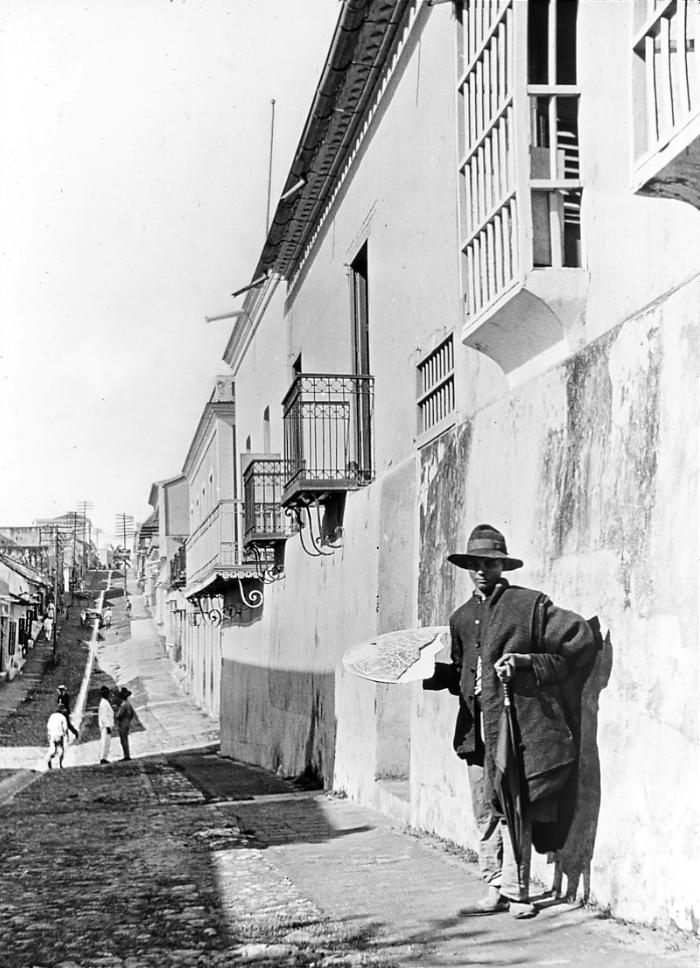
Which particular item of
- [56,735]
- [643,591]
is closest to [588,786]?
[643,591]

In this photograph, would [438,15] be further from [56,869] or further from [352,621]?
[56,869]

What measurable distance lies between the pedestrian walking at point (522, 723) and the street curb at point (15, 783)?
27.3 feet

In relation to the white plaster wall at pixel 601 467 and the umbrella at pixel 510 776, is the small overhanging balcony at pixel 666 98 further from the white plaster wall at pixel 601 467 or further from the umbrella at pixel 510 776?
the umbrella at pixel 510 776

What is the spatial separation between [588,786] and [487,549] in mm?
1066

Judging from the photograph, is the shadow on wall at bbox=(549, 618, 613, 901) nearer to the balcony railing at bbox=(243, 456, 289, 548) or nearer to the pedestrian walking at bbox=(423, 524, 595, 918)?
the pedestrian walking at bbox=(423, 524, 595, 918)

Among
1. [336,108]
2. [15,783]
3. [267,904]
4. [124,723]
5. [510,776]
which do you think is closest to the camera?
[510,776]

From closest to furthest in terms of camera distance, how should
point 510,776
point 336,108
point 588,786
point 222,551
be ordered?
1. point 510,776
2. point 588,786
3. point 336,108
4. point 222,551

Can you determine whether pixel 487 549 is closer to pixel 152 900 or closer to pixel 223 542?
pixel 152 900

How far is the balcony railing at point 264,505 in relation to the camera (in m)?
15.4

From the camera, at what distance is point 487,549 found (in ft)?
17.2

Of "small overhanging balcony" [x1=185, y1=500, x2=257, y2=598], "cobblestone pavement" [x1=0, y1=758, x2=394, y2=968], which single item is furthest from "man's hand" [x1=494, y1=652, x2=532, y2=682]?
"small overhanging balcony" [x1=185, y1=500, x2=257, y2=598]

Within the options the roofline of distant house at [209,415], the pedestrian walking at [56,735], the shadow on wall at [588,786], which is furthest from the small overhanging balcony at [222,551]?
the shadow on wall at [588,786]

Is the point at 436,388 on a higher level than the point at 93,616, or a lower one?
higher

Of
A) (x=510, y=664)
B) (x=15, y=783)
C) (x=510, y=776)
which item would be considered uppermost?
(x=510, y=664)
